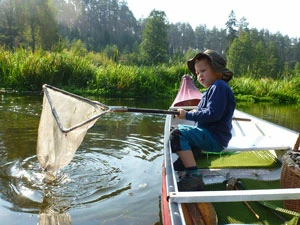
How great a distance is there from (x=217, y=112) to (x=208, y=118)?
0.10 m

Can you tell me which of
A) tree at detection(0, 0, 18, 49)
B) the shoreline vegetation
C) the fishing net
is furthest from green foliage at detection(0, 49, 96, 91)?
tree at detection(0, 0, 18, 49)

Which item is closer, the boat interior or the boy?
the boat interior

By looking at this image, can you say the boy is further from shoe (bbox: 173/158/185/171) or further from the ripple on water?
the ripple on water

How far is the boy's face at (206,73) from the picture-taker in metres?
3.20

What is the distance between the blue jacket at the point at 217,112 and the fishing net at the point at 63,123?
3.23 feet

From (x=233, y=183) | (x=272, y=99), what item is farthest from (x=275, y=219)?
(x=272, y=99)

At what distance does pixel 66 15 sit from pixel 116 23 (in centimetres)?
1319

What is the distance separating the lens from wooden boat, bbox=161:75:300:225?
1926 millimetres

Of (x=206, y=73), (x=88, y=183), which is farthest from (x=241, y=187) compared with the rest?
(x=88, y=183)

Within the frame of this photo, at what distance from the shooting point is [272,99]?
1811cm

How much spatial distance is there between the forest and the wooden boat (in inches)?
412

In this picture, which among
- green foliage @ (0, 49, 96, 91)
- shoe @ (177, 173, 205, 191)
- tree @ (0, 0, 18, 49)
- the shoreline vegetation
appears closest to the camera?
shoe @ (177, 173, 205, 191)

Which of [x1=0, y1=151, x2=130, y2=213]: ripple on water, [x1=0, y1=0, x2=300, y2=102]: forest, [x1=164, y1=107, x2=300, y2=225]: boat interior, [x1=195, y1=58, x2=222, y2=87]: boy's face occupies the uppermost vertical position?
[x1=0, y1=0, x2=300, y2=102]: forest

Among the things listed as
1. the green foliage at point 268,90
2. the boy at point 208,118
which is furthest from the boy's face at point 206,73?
the green foliage at point 268,90
